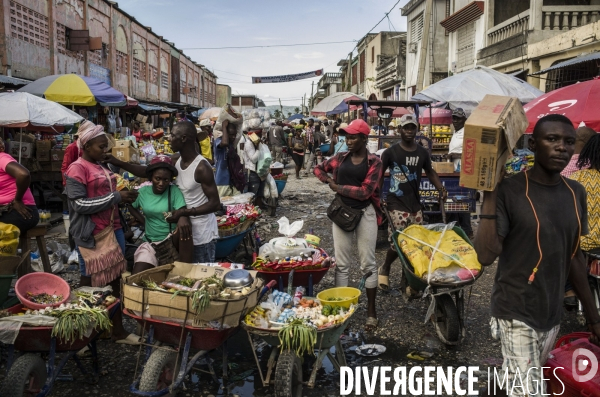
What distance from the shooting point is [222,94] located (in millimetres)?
71625

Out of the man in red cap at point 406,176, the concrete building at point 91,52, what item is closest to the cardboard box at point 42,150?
the concrete building at point 91,52

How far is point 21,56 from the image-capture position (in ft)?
55.6

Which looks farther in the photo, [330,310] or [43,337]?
[330,310]

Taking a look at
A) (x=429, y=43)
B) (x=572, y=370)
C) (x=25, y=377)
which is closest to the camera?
(x=572, y=370)

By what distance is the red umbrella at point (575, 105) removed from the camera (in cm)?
659

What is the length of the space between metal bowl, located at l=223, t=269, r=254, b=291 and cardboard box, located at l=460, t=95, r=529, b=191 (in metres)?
2.18

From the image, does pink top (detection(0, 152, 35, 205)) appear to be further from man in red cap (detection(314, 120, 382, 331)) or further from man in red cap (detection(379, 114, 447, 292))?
man in red cap (detection(379, 114, 447, 292))

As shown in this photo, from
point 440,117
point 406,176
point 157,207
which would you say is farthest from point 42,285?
point 440,117

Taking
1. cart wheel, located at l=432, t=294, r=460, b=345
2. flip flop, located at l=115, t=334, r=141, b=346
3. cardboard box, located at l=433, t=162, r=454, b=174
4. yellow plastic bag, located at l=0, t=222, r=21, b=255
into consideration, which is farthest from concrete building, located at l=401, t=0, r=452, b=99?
yellow plastic bag, located at l=0, t=222, r=21, b=255

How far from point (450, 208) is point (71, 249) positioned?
6.21 meters

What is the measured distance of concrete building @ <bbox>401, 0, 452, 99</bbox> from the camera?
24.2 meters

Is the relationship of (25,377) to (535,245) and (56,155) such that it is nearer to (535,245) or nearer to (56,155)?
(535,245)

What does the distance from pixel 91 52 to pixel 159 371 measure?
2245 cm

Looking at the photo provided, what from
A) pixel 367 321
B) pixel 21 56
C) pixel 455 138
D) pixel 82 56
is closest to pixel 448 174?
pixel 455 138
